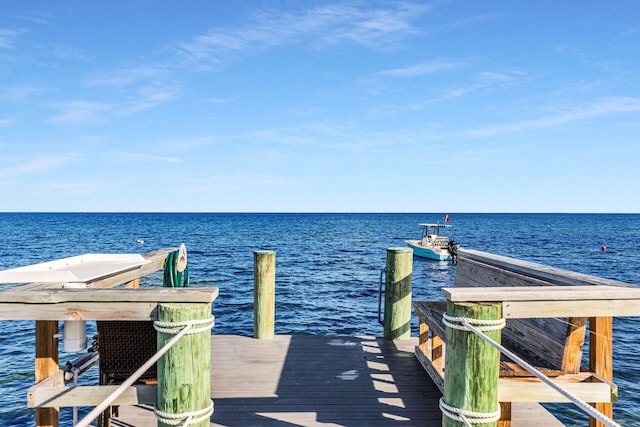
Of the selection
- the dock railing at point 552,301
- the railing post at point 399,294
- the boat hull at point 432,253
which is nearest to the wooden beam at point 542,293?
the dock railing at point 552,301

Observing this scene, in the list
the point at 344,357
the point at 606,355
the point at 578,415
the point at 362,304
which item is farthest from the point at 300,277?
the point at 606,355

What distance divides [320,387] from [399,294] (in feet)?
7.54

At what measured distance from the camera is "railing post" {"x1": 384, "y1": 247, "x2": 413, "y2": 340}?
6.80 m

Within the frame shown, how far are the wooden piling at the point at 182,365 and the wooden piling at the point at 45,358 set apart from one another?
0.96 meters

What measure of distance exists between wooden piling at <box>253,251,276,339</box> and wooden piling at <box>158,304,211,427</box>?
3.90m

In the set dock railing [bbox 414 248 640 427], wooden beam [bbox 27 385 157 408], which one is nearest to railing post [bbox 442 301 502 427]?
dock railing [bbox 414 248 640 427]

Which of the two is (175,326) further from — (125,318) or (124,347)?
(124,347)

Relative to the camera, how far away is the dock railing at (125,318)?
299 centimetres

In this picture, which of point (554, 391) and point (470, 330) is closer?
point (470, 330)

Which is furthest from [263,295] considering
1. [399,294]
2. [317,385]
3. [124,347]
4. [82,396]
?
[82,396]

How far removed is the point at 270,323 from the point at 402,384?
2.51m

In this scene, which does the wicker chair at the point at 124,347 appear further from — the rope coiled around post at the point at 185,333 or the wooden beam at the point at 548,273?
the wooden beam at the point at 548,273

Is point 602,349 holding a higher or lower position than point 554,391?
higher

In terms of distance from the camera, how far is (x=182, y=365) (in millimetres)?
2986
